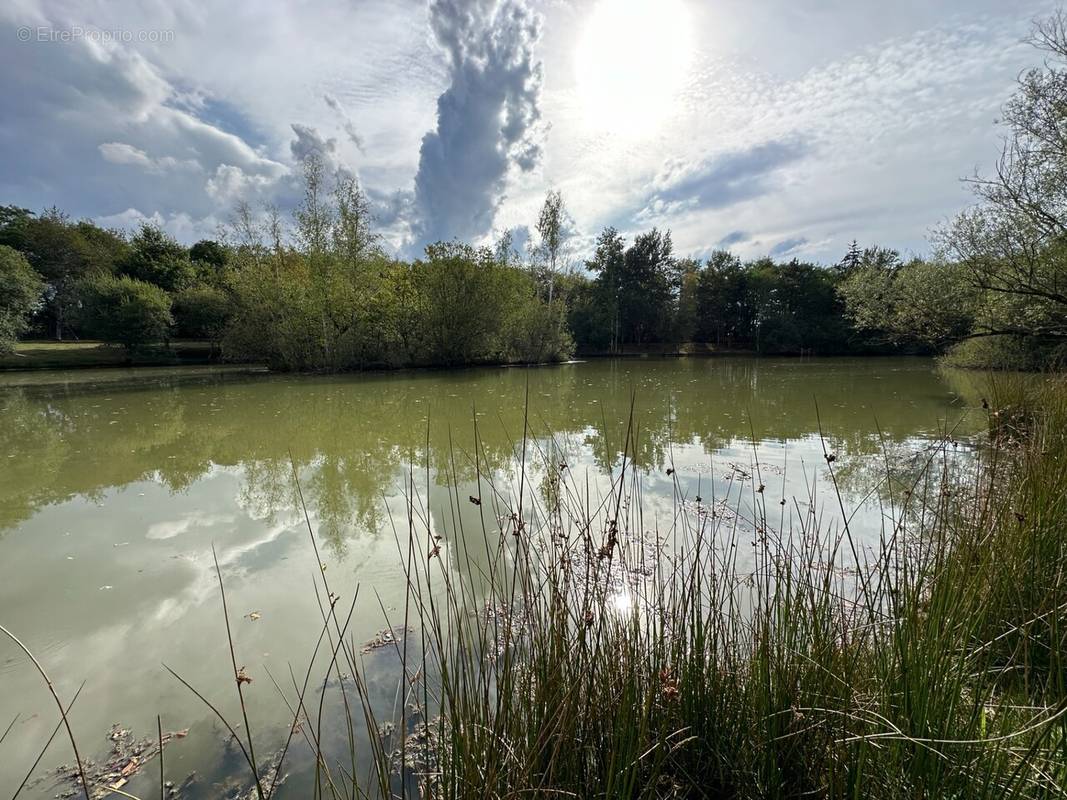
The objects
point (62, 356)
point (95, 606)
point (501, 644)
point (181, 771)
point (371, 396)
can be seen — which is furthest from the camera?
point (62, 356)

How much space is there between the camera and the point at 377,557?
346cm

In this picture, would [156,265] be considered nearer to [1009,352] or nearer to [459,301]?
[459,301]

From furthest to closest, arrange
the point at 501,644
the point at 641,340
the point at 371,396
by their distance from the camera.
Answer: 1. the point at 641,340
2. the point at 371,396
3. the point at 501,644

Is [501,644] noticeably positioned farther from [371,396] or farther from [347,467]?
[371,396]

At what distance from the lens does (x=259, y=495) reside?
491cm

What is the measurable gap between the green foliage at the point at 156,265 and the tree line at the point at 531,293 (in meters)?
0.11

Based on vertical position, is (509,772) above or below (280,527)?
above

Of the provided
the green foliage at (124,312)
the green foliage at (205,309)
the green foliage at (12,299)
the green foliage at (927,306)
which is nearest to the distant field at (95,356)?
the green foliage at (124,312)

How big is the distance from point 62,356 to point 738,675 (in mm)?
30596

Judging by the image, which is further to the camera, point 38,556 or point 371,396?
point 371,396

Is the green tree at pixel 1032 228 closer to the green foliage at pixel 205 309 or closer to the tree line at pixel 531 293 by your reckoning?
the tree line at pixel 531 293

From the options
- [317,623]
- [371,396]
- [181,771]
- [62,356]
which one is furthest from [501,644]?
[62,356]

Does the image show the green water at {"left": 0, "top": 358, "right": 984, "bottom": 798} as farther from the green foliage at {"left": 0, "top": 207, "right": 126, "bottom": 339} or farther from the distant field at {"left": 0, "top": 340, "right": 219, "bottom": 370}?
the green foliage at {"left": 0, "top": 207, "right": 126, "bottom": 339}

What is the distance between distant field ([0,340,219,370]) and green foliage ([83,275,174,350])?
0.75 metres
